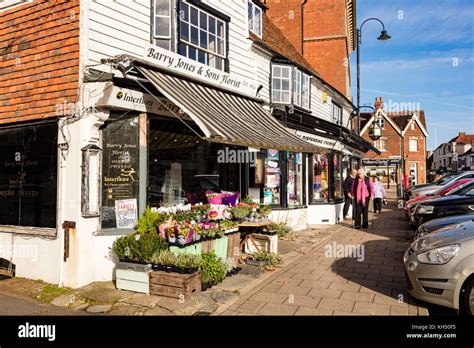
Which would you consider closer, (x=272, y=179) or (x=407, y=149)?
(x=272, y=179)

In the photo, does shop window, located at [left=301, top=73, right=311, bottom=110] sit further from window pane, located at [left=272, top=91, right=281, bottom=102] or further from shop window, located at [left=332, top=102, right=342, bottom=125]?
shop window, located at [left=332, top=102, right=342, bottom=125]

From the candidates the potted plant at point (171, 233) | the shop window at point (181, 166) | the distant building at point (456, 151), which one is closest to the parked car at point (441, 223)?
the potted plant at point (171, 233)

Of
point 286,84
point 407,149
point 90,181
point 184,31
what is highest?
point 407,149

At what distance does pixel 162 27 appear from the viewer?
778cm

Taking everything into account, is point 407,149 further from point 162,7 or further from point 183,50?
point 162,7

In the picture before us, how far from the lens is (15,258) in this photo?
267 inches

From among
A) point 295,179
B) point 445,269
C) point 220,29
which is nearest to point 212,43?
point 220,29

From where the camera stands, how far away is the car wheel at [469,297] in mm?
4313

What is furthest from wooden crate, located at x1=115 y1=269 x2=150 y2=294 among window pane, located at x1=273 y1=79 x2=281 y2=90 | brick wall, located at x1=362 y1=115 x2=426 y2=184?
brick wall, located at x1=362 y1=115 x2=426 y2=184

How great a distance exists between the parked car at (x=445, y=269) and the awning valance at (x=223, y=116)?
3.08 m

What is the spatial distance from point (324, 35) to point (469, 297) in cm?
2221

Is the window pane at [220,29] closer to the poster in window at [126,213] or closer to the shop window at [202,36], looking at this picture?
the shop window at [202,36]
